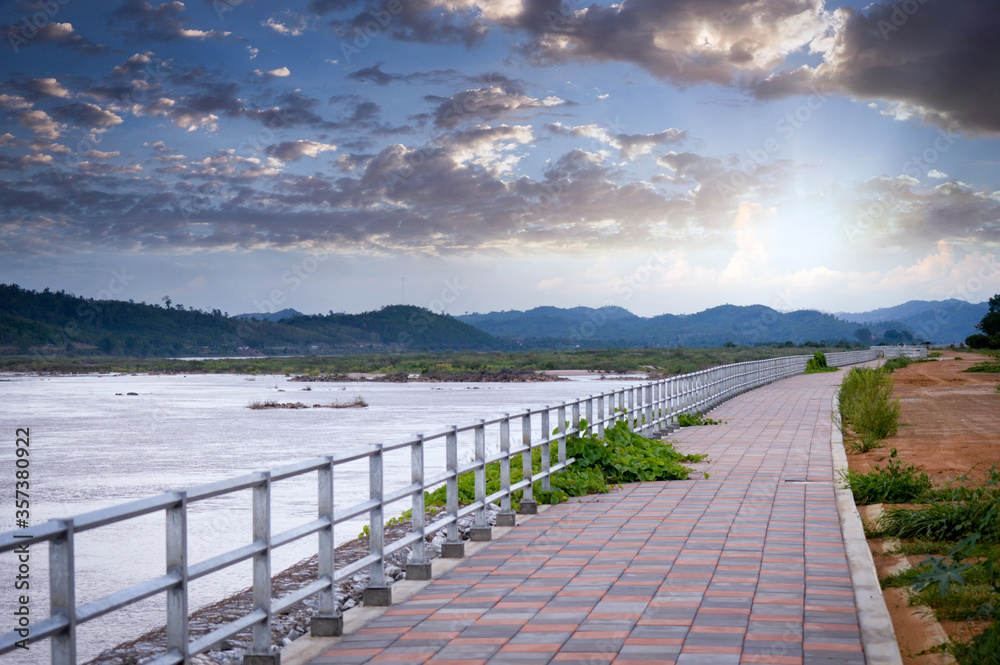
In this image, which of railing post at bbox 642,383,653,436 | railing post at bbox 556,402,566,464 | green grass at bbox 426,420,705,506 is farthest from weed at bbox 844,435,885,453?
railing post at bbox 556,402,566,464

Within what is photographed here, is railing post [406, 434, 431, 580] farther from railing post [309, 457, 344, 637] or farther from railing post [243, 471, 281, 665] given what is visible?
railing post [243, 471, 281, 665]

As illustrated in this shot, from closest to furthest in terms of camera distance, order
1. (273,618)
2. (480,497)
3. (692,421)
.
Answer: (273,618), (480,497), (692,421)

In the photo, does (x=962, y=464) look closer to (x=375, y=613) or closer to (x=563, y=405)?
(x=563, y=405)

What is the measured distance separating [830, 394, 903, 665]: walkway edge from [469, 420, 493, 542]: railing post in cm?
332

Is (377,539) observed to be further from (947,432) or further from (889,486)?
(947,432)

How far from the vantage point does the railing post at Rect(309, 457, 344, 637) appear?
5750 millimetres

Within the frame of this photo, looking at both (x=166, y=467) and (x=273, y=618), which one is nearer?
(x=273, y=618)

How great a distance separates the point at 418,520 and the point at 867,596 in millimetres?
3431

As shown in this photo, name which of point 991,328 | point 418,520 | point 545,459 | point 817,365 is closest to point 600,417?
point 545,459

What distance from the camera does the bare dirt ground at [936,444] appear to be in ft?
19.0

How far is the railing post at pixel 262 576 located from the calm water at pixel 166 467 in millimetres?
1826

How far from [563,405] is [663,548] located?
382cm

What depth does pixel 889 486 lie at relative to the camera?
10664 mm

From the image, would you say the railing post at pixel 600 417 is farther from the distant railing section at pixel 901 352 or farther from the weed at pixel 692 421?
the distant railing section at pixel 901 352
